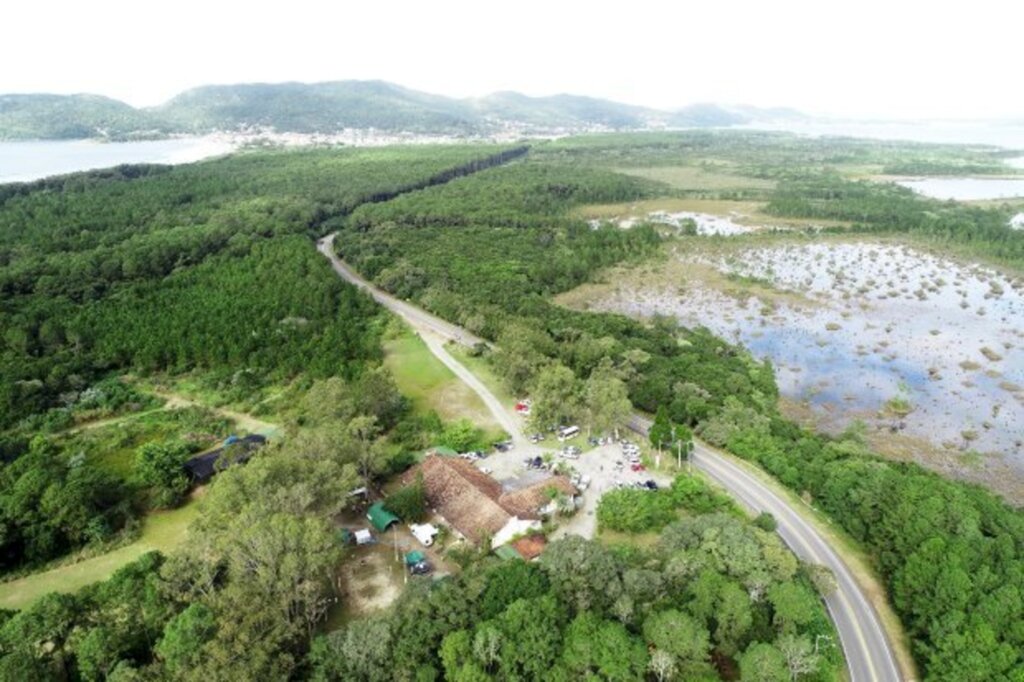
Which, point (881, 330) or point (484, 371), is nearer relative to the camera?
point (484, 371)

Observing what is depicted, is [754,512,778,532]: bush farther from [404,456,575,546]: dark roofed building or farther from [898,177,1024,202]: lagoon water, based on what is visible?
[898,177,1024,202]: lagoon water

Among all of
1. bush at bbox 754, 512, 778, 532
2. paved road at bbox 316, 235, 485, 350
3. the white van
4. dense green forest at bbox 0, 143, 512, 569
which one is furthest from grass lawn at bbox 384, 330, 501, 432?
bush at bbox 754, 512, 778, 532

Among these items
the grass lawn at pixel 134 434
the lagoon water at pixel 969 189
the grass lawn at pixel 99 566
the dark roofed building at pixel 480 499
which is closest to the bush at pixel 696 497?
the dark roofed building at pixel 480 499

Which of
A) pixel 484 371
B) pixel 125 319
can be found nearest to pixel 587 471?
pixel 484 371

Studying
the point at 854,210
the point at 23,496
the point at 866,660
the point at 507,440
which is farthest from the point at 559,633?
the point at 854,210

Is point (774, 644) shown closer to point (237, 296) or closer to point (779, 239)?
point (237, 296)

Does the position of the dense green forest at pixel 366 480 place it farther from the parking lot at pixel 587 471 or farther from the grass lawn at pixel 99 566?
the parking lot at pixel 587 471

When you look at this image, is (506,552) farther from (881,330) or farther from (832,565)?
(881,330)
